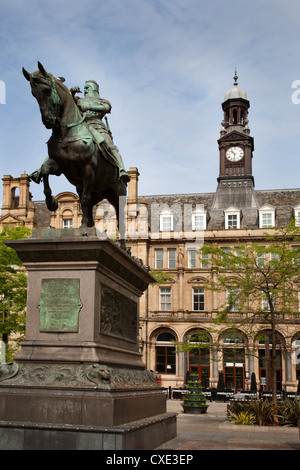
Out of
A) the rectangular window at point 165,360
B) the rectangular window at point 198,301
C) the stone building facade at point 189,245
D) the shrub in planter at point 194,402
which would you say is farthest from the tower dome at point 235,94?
the shrub in planter at point 194,402

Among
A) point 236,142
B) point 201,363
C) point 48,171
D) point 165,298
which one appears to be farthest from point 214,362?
point 48,171

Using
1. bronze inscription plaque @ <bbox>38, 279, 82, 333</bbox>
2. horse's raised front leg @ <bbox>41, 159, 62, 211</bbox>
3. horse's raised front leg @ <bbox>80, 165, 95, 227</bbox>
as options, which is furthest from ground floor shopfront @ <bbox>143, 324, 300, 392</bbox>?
bronze inscription plaque @ <bbox>38, 279, 82, 333</bbox>

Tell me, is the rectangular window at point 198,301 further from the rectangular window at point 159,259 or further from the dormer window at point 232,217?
the dormer window at point 232,217

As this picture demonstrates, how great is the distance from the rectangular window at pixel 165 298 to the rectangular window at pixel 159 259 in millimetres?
2120

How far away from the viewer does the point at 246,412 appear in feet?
57.7

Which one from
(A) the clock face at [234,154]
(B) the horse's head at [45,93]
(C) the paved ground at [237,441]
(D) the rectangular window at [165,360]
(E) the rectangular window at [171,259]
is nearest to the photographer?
(B) the horse's head at [45,93]

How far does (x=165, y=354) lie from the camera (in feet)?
172

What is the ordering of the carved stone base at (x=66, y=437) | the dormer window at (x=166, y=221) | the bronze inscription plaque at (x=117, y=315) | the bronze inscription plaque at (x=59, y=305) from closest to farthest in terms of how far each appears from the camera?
the carved stone base at (x=66, y=437) < the bronze inscription plaque at (x=59, y=305) < the bronze inscription plaque at (x=117, y=315) < the dormer window at (x=166, y=221)

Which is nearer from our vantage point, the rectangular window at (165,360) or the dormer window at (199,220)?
the rectangular window at (165,360)

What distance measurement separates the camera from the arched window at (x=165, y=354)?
51938 millimetres

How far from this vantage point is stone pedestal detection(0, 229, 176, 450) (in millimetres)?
8000

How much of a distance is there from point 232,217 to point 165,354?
14.4 meters
